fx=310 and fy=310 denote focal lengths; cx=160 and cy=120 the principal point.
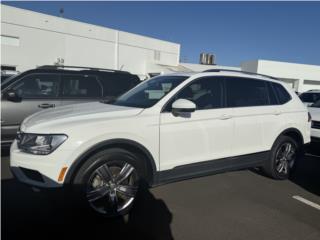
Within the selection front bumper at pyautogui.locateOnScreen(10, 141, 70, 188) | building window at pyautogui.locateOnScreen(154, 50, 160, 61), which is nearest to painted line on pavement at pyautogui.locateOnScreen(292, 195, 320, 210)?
front bumper at pyautogui.locateOnScreen(10, 141, 70, 188)

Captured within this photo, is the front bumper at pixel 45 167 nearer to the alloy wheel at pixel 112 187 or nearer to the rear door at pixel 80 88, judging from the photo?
→ the alloy wheel at pixel 112 187

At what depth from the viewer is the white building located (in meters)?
23.5

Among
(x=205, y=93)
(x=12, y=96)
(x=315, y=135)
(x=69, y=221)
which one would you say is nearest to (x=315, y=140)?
(x=315, y=135)

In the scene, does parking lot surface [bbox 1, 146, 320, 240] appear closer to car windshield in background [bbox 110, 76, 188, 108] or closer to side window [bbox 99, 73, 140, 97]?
car windshield in background [bbox 110, 76, 188, 108]

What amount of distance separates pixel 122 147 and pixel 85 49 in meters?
26.2

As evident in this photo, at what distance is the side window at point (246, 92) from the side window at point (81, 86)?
3.31m

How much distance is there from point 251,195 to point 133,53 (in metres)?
29.0

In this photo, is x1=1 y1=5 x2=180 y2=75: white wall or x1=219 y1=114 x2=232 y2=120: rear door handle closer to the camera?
x1=219 y1=114 x2=232 y2=120: rear door handle

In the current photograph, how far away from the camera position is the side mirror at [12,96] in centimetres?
582

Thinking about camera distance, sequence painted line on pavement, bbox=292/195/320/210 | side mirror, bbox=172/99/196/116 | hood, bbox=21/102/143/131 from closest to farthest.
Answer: hood, bbox=21/102/143/131 < side mirror, bbox=172/99/196/116 < painted line on pavement, bbox=292/195/320/210

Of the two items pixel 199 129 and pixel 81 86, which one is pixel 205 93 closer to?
pixel 199 129

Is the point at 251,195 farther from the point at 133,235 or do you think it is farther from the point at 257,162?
the point at 133,235

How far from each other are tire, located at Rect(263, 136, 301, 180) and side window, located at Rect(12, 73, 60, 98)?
14.5ft

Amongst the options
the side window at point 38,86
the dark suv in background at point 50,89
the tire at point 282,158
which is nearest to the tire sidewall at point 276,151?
the tire at point 282,158
